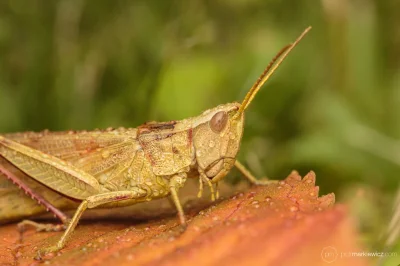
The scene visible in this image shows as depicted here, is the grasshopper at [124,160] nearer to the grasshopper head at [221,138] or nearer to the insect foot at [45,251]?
the grasshopper head at [221,138]

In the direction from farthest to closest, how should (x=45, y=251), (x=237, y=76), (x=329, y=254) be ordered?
(x=237, y=76), (x=45, y=251), (x=329, y=254)

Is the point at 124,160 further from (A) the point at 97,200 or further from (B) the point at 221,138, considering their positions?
(B) the point at 221,138

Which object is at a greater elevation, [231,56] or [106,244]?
[231,56]

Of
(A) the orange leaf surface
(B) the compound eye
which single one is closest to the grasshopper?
(B) the compound eye

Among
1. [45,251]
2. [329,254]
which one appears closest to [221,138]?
[45,251]

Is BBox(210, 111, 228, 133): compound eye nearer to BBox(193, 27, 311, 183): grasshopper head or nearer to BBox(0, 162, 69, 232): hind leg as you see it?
BBox(193, 27, 311, 183): grasshopper head

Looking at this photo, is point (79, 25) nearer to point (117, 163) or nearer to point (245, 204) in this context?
point (117, 163)

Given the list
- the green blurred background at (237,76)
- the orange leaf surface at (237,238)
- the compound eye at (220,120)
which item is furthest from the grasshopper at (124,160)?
the green blurred background at (237,76)

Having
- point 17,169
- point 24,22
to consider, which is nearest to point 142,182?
point 17,169
